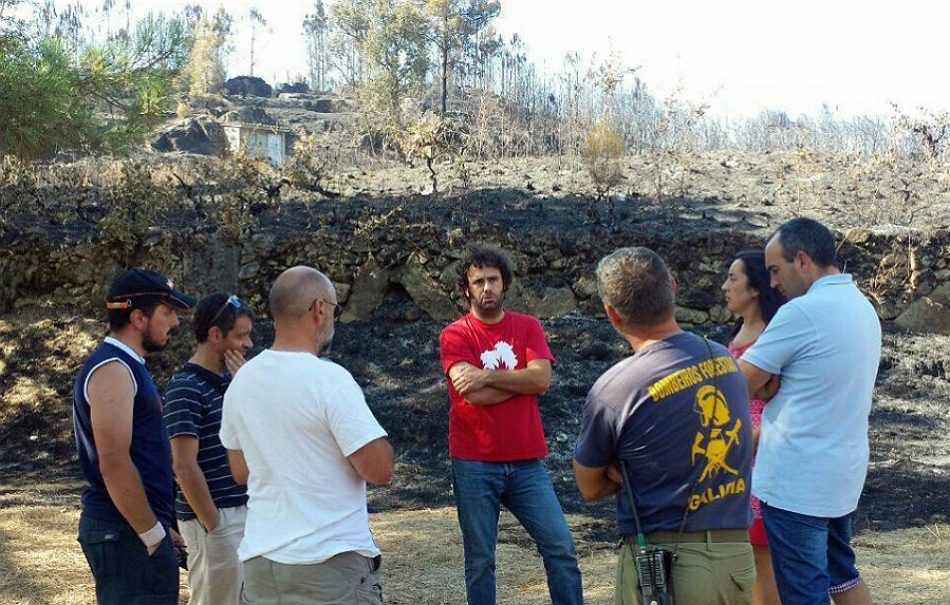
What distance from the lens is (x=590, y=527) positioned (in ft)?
26.2

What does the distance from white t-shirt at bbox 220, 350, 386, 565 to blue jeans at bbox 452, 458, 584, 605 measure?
4.99ft

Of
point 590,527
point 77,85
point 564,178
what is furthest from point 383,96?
point 590,527

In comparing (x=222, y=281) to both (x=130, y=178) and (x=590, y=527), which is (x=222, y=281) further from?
(x=590, y=527)

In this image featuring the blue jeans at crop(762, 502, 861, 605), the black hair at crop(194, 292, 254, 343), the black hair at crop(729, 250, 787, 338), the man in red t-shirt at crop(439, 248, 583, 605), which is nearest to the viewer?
the blue jeans at crop(762, 502, 861, 605)

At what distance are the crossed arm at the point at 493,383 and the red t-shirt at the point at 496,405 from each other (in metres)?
0.04

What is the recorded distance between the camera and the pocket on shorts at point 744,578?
3016 millimetres

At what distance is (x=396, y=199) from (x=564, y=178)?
2867mm

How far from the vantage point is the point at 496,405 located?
15.4 feet

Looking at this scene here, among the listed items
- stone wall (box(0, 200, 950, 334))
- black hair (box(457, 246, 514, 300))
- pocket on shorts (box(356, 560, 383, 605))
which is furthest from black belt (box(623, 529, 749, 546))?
stone wall (box(0, 200, 950, 334))

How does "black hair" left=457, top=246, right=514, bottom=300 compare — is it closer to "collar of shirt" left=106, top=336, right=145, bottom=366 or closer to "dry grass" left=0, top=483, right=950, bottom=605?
"collar of shirt" left=106, top=336, right=145, bottom=366

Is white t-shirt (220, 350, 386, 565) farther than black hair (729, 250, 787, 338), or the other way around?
black hair (729, 250, 787, 338)

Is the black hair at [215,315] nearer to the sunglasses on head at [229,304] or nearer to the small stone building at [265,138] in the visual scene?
the sunglasses on head at [229,304]

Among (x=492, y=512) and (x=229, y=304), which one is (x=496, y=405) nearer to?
(x=492, y=512)

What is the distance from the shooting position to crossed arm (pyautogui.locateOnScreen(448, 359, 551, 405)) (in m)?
4.66
